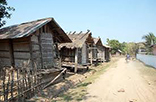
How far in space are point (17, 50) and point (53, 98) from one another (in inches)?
173

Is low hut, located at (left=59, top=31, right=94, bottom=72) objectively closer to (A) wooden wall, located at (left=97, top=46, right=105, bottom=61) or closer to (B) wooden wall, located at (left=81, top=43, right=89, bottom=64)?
(B) wooden wall, located at (left=81, top=43, right=89, bottom=64)

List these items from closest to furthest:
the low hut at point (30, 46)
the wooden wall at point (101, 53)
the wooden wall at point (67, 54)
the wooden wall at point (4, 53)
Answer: the low hut at point (30, 46) < the wooden wall at point (4, 53) < the wooden wall at point (67, 54) < the wooden wall at point (101, 53)

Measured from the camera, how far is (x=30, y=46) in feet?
26.9

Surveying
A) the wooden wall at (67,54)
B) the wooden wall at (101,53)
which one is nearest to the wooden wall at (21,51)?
the wooden wall at (67,54)

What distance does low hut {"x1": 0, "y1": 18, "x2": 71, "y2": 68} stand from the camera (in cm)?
839

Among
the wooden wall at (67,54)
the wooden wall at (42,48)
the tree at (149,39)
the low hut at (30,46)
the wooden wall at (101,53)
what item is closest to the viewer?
the low hut at (30,46)

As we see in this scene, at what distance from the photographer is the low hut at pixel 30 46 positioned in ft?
27.5

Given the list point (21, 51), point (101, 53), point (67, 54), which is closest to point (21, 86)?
point (21, 51)

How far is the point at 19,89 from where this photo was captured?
5707 mm

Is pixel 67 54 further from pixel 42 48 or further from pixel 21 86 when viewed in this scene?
pixel 21 86

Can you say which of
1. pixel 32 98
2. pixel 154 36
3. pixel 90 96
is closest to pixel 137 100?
pixel 90 96

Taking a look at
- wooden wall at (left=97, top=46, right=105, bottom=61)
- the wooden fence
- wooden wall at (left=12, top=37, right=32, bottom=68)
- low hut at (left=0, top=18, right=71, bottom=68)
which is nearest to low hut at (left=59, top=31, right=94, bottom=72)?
low hut at (left=0, top=18, right=71, bottom=68)

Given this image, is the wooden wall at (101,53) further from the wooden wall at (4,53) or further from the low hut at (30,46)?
the wooden wall at (4,53)

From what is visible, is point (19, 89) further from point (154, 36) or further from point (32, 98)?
point (154, 36)
